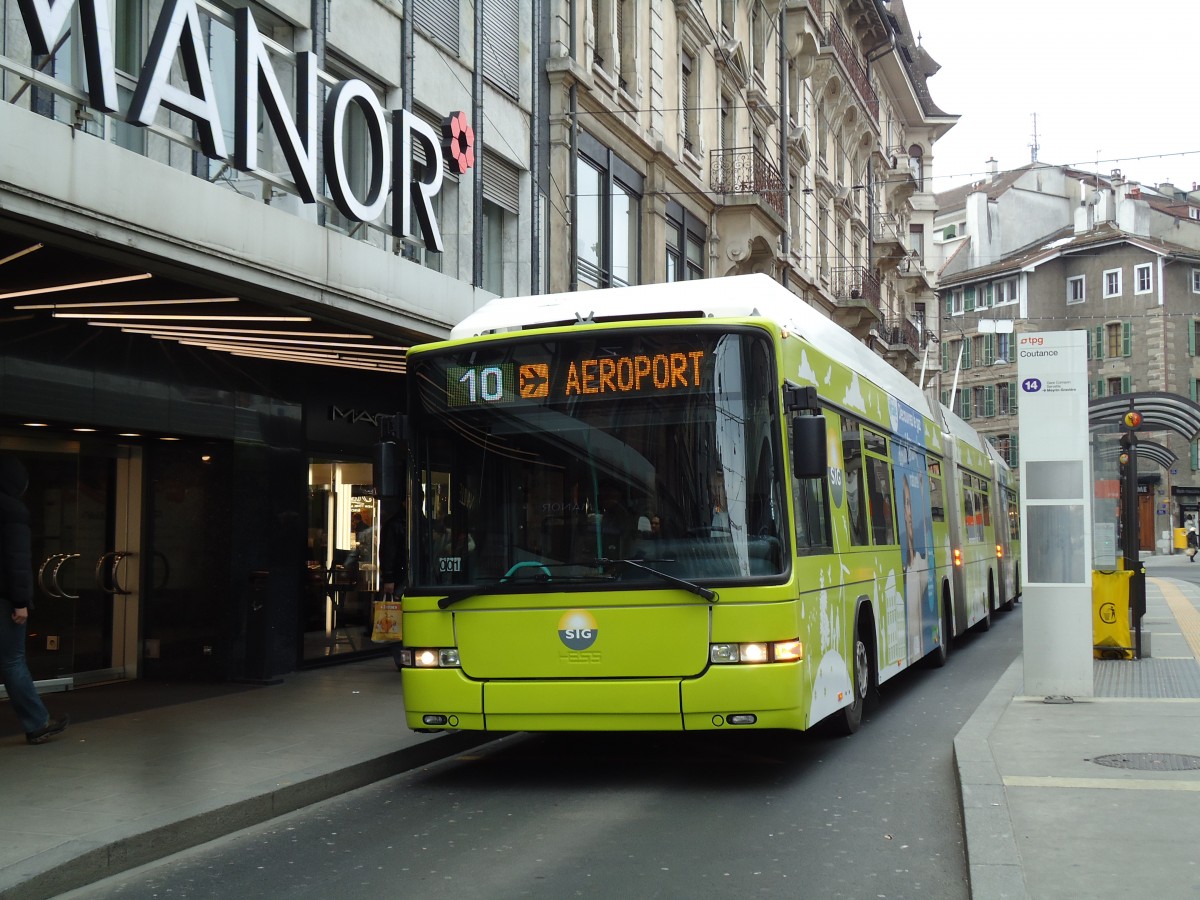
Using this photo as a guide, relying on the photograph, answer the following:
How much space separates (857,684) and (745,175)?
19536 mm

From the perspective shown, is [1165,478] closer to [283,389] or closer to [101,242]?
[283,389]

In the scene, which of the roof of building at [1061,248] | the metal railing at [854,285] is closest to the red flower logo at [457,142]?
the metal railing at [854,285]

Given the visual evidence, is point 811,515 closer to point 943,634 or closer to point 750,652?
point 750,652

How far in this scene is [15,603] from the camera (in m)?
9.03

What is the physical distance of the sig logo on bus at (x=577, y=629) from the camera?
26.4 feet

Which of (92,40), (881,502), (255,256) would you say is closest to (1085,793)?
(881,502)

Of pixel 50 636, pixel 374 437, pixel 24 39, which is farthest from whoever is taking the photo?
pixel 374 437

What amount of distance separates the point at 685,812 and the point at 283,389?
7.87m

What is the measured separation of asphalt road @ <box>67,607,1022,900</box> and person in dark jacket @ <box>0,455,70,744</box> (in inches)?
96.3

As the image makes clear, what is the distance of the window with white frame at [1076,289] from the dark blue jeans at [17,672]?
66779mm

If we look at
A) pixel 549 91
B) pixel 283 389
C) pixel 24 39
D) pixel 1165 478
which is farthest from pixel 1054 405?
pixel 1165 478

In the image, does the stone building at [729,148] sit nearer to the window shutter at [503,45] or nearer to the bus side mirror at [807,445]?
the window shutter at [503,45]

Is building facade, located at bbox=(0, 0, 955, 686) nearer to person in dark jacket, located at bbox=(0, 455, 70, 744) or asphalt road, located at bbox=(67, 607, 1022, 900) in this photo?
person in dark jacket, located at bbox=(0, 455, 70, 744)

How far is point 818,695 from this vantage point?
8.51 meters
